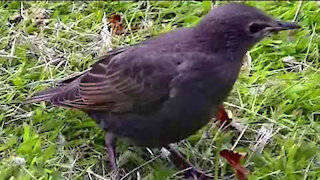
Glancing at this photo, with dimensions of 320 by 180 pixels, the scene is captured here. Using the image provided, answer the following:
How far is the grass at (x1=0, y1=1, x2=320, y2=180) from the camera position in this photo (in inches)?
170

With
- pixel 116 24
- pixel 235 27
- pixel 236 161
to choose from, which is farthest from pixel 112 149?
pixel 116 24

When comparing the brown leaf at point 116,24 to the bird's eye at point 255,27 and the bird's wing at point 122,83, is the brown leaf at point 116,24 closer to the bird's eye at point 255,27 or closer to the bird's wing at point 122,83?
the bird's wing at point 122,83

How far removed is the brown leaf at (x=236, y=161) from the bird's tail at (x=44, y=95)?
0.96 meters

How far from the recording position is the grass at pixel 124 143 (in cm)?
431

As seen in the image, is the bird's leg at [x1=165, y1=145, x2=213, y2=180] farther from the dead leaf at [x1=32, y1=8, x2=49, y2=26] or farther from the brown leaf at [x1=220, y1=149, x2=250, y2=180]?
the dead leaf at [x1=32, y1=8, x2=49, y2=26]

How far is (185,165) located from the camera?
4363 mm

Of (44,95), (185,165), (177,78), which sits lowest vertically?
(185,165)

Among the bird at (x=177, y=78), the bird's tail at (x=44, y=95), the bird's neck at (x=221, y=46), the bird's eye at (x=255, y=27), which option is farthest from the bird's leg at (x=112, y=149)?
the bird's eye at (x=255, y=27)

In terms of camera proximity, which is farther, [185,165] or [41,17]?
[41,17]

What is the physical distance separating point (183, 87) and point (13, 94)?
4.17 feet

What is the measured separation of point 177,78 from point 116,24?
1671 mm

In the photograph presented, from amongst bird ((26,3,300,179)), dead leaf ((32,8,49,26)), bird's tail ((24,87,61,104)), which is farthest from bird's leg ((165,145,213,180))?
dead leaf ((32,8,49,26))

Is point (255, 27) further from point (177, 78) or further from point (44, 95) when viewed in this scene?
point (44, 95)

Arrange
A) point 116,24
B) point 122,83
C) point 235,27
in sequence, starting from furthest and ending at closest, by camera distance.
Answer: point 116,24 < point 122,83 < point 235,27
